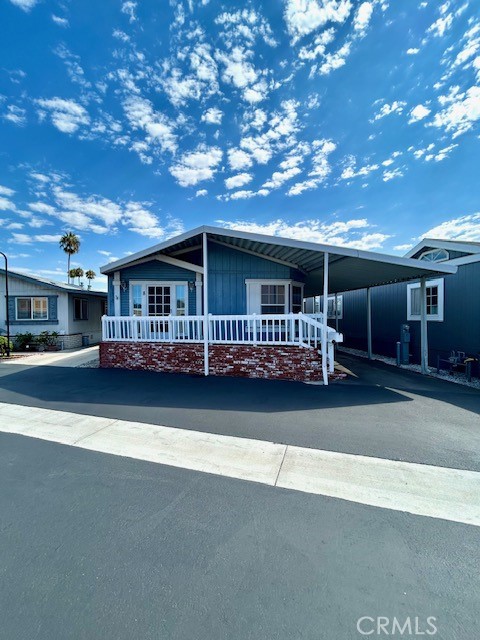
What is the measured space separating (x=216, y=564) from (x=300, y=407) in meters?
3.49

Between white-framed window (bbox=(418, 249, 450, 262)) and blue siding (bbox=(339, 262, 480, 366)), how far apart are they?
2.96 feet

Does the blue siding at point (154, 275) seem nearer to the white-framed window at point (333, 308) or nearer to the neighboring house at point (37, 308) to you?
the neighboring house at point (37, 308)

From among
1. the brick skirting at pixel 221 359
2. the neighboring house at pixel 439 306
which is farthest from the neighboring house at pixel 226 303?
the neighboring house at pixel 439 306

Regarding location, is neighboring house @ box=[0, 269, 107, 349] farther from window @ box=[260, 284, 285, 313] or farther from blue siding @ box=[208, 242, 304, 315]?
window @ box=[260, 284, 285, 313]

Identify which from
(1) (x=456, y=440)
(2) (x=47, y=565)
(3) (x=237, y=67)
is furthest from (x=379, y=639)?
(3) (x=237, y=67)

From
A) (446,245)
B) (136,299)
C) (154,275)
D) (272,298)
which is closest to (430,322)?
(446,245)

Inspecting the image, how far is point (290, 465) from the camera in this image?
3127 millimetres

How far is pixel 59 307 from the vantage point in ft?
46.7

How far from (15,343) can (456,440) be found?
56.8 feet

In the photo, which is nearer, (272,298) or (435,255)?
(272,298)

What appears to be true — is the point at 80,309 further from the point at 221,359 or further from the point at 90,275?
the point at 90,275

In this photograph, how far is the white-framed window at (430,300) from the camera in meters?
9.48

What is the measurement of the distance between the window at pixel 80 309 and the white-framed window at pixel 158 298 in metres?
7.29

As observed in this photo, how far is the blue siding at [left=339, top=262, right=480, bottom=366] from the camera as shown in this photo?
8.32 m
